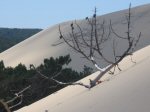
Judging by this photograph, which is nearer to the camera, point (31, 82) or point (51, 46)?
point (31, 82)

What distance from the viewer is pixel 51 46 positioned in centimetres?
4000

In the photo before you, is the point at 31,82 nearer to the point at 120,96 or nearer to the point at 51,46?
the point at 120,96

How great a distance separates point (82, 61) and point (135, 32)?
4.98 metres

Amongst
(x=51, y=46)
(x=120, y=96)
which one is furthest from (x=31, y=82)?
(x=51, y=46)

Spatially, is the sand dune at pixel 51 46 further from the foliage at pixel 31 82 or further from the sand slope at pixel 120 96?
the sand slope at pixel 120 96

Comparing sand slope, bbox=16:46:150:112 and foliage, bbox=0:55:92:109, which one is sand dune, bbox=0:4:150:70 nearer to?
foliage, bbox=0:55:92:109

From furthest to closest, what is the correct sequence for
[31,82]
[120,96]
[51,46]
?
[51,46] → [31,82] → [120,96]

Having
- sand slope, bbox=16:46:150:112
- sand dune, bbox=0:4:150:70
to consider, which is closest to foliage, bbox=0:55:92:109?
sand slope, bbox=16:46:150:112

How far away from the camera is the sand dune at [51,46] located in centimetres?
3239

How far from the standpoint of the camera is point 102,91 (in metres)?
8.44

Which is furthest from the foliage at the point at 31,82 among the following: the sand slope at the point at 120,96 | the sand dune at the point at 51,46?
the sand dune at the point at 51,46

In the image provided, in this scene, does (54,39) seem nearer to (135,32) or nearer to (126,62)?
(135,32)

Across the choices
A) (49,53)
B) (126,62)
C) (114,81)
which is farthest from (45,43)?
(114,81)

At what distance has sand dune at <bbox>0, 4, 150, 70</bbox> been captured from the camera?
3239 cm
